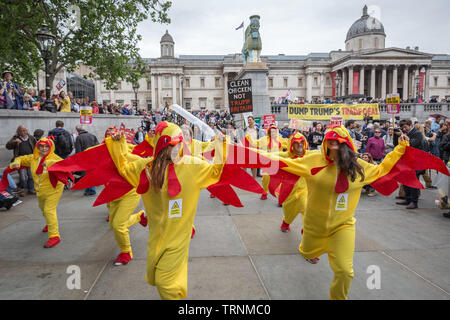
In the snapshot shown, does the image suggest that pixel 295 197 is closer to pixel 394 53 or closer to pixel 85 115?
pixel 85 115

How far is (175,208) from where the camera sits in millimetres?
2611

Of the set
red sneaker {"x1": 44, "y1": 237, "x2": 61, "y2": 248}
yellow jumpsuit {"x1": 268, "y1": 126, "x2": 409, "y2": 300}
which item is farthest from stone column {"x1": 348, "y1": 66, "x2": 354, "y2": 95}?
red sneaker {"x1": 44, "y1": 237, "x2": 61, "y2": 248}

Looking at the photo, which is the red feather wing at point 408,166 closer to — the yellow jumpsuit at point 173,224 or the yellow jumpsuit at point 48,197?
the yellow jumpsuit at point 173,224

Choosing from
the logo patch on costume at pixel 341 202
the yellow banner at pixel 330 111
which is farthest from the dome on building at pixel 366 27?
the logo patch on costume at pixel 341 202

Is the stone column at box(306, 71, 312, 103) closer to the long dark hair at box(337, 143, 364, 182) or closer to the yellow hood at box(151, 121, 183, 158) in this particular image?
the long dark hair at box(337, 143, 364, 182)

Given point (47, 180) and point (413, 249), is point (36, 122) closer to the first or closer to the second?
point (47, 180)

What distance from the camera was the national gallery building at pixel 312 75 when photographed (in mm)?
59656

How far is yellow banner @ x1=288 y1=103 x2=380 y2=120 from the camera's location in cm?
1809

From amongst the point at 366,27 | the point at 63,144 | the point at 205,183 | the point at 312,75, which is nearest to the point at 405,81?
the point at 366,27

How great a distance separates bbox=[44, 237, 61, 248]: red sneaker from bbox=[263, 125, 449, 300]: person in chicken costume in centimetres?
398

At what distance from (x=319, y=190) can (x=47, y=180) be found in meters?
4.48

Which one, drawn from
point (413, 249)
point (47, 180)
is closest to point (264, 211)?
point (413, 249)

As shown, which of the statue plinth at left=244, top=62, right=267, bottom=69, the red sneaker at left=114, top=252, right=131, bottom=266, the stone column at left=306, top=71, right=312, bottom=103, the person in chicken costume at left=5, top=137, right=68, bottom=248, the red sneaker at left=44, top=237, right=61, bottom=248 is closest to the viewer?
the red sneaker at left=114, top=252, right=131, bottom=266

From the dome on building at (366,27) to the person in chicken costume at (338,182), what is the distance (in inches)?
3017
